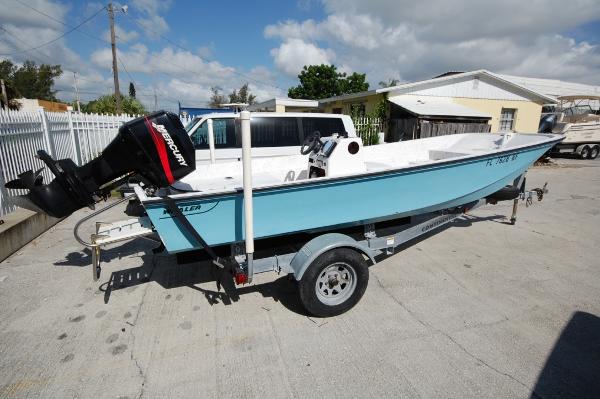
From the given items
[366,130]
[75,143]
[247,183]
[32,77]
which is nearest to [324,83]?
[366,130]

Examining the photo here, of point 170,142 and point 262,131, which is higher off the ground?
point 262,131

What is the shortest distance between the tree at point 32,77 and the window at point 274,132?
58.3m

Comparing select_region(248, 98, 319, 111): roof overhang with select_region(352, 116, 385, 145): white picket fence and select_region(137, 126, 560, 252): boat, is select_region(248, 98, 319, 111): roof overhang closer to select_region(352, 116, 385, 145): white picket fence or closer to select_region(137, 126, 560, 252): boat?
select_region(352, 116, 385, 145): white picket fence

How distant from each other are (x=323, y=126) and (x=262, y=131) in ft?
4.24

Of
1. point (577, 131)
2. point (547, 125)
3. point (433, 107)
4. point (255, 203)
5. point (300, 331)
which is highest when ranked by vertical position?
point (433, 107)

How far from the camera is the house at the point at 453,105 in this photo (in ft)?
44.6

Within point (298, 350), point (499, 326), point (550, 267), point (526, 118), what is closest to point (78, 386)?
point (298, 350)

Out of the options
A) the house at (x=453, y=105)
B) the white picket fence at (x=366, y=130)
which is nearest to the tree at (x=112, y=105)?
the house at (x=453, y=105)

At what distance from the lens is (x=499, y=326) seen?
2980 millimetres

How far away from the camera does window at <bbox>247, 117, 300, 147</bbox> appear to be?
624cm

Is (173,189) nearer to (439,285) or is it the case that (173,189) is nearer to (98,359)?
(98,359)

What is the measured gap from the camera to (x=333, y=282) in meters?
3.15

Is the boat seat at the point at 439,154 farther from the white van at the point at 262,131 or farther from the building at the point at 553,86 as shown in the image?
the building at the point at 553,86

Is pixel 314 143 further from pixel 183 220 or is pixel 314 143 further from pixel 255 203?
pixel 183 220
